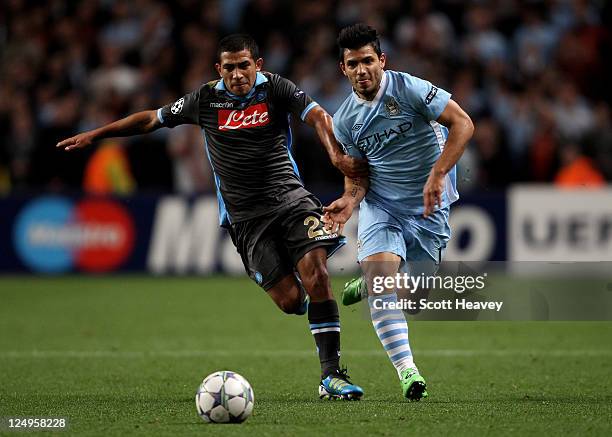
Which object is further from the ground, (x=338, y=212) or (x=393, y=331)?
(x=338, y=212)

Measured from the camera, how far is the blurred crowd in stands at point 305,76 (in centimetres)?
1606

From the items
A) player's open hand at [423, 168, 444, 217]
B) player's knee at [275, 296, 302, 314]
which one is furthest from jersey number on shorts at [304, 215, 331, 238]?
player's open hand at [423, 168, 444, 217]

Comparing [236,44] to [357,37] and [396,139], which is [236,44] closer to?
[357,37]

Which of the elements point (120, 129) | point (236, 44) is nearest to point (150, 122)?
point (120, 129)

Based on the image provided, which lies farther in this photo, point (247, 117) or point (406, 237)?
point (247, 117)

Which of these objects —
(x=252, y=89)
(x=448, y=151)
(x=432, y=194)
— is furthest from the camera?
(x=252, y=89)

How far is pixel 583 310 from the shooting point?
8.57 metres

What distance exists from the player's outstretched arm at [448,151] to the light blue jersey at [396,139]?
182 millimetres

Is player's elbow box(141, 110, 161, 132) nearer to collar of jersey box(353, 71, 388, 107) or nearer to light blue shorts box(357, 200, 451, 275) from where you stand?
collar of jersey box(353, 71, 388, 107)

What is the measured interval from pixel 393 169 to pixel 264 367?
2080 millimetres

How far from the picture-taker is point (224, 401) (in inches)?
241

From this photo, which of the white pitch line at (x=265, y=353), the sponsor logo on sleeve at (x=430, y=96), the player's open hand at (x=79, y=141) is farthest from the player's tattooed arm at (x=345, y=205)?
the white pitch line at (x=265, y=353)

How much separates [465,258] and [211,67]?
4.94 metres

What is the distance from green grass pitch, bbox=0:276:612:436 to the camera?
6160mm
